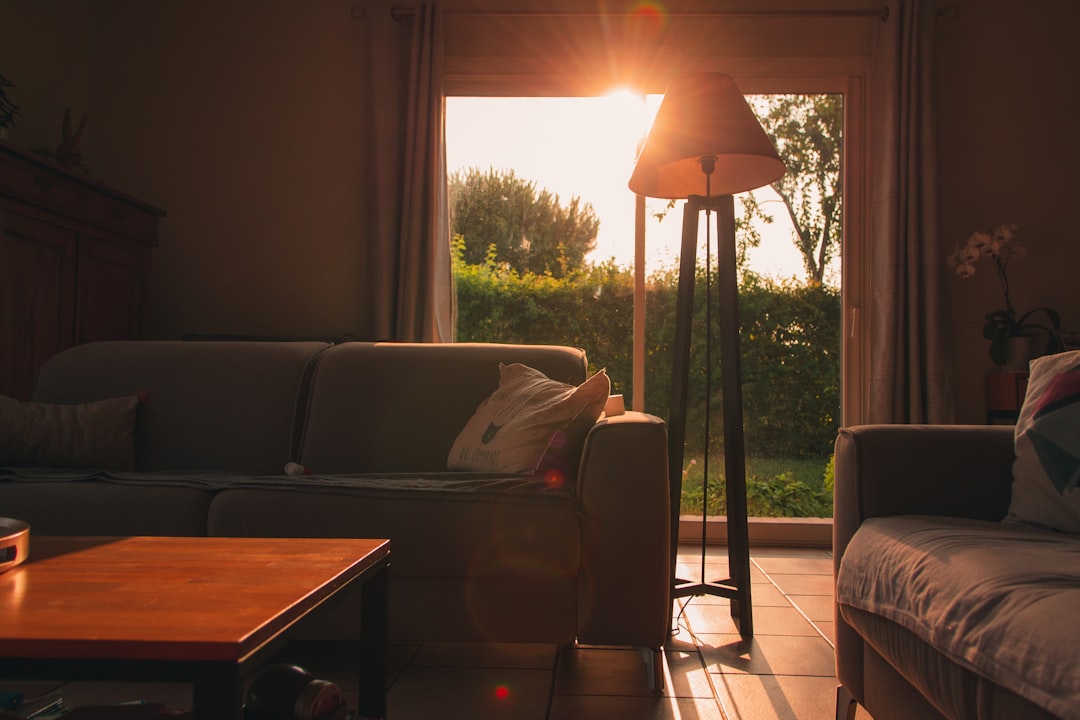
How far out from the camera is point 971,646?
1.00 metres

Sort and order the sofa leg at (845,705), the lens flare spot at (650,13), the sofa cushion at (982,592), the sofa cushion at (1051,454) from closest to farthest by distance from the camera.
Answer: the sofa cushion at (982,592)
the sofa cushion at (1051,454)
the sofa leg at (845,705)
the lens flare spot at (650,13)

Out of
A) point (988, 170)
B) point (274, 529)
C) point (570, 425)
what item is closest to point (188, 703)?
point (274, 529)

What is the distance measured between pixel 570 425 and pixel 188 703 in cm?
106

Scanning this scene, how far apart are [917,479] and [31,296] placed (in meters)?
3.12

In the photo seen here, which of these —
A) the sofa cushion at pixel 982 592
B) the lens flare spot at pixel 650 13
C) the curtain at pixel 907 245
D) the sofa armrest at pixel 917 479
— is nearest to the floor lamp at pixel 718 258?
the sofa armrest at pixel 917 479

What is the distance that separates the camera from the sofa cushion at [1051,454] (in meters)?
1.41

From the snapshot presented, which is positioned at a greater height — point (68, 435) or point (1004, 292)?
point (1004, 292)

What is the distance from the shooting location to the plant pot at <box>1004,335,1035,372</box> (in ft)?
11.5

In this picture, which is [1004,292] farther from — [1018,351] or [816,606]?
[816,606]

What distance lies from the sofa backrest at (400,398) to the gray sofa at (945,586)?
113 centimetres

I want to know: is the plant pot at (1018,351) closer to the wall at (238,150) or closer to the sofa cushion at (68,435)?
the wall at (238,150)

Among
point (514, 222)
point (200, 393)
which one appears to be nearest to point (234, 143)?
point (514, 222)

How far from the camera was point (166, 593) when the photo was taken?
0.94m

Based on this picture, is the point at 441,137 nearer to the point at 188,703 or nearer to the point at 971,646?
the point at 188,703
